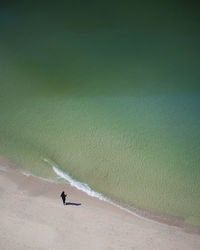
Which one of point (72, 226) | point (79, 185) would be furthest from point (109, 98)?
point (72, 226)

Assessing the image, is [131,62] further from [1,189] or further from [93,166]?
[1,189]

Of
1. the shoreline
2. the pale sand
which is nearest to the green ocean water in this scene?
the shoreline

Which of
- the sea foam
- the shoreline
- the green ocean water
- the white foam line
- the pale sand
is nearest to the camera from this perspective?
the pale sand

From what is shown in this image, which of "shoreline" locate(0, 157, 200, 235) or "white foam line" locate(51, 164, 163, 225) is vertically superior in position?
"white foam line" locate(51, 164, 163, 225)

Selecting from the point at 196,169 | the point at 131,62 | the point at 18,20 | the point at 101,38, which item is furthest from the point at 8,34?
the point at 196,169

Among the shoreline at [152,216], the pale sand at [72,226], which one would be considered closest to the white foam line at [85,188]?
the shoreline at [152,216]

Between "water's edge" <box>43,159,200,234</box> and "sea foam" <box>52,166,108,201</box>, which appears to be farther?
"sea foam" <box>52,166,108,201</box>

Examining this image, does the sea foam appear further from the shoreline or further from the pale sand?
the pale sand

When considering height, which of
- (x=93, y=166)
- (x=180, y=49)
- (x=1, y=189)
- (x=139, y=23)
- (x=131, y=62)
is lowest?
(x=1, y=189)

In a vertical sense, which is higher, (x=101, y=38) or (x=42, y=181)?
(x=101, y=38)
